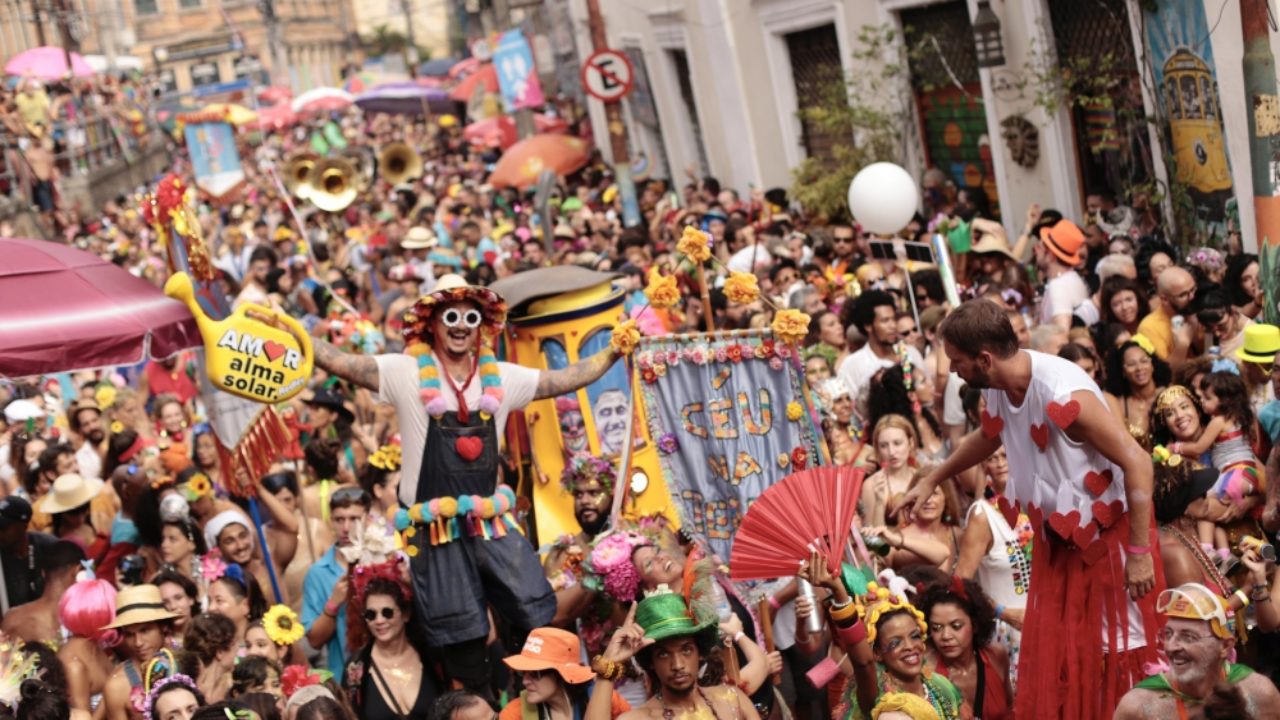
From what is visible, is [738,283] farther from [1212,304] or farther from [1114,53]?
[1114,53]

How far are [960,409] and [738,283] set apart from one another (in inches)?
81.1

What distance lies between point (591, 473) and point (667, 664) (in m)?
2.49

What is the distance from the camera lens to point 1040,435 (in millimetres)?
5688

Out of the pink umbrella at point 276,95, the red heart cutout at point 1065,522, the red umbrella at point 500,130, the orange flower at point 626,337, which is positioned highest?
the pink umbrella at point 276,95

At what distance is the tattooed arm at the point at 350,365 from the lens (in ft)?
24.5

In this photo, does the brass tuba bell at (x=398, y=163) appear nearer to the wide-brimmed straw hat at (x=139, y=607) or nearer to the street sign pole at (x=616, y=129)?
the street sign pole at (x=616, y=129)

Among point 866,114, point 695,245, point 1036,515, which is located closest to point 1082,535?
point 1036,515

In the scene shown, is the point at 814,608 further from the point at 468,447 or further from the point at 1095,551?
the point at 1095,551

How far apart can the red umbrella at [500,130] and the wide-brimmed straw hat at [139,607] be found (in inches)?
Result: 896

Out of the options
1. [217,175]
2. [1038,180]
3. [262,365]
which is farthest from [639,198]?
[262,365]

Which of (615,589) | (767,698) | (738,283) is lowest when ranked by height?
(767,698)

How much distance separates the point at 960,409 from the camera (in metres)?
9.20

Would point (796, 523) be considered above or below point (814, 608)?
above

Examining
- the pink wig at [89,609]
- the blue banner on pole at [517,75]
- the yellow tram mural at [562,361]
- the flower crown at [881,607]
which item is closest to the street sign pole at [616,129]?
the blue banner on pole at [517,75]
